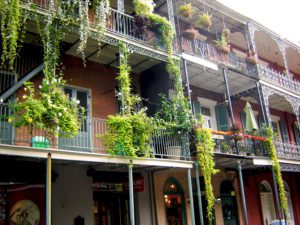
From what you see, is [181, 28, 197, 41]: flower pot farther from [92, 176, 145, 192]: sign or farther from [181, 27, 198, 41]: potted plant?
[92, 176, 145, 192]: sign

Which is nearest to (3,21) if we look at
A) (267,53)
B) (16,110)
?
(16,110)

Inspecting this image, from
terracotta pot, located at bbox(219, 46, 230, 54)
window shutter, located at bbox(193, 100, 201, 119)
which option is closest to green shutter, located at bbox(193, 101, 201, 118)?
window shutter, located at bbox(193, 100, 201, 119)

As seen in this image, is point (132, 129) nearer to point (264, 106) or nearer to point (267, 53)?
point (264, 106)

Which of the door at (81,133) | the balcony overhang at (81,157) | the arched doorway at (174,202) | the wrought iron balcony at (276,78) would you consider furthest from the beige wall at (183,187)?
the wrought iron balcony at (276,78)

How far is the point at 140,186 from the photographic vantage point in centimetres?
1085

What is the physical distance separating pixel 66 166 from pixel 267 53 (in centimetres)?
1285

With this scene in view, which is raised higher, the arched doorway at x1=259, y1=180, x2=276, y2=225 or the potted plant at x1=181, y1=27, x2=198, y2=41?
the potted plant at x1=181, y1=27, x2=198, y2=41

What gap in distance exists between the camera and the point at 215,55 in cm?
1336

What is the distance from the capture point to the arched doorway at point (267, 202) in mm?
15891

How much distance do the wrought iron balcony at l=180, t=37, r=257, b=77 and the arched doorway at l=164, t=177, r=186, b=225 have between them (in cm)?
456

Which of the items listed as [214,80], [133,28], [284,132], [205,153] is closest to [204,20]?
[214,80]

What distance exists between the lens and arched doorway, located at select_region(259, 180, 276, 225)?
15.9 m

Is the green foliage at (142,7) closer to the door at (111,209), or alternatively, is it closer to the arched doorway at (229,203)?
the door at (111,209)

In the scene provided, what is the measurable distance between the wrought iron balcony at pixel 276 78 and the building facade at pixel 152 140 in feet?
0.26
